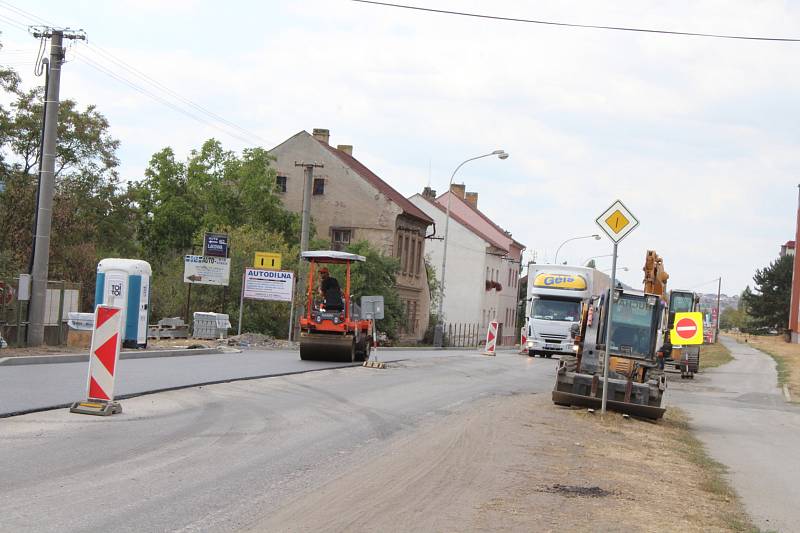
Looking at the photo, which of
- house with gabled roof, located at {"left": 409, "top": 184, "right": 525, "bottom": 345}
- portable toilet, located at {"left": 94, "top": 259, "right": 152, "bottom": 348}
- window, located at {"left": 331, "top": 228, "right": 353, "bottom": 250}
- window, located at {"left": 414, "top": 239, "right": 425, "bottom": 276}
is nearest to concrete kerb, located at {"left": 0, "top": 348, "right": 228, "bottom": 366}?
portable toilet, located at {"left": 94, "top": 259, "right": 152, "bottom": 348}

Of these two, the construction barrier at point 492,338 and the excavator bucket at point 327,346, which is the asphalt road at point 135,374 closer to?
the excavator bucket at point 327,346

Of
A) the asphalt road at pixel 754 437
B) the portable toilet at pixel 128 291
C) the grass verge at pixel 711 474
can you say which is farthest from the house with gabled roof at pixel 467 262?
the grass verge at pixel 711 474

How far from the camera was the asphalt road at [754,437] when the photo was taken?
1086cm

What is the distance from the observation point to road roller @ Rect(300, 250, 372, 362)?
27.1 meters

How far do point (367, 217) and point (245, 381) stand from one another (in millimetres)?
44493

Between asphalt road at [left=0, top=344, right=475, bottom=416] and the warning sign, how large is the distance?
810cm

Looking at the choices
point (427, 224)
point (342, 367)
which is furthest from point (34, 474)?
point (427, 224)

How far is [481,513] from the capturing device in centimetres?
833

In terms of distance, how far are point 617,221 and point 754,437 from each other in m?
4.81

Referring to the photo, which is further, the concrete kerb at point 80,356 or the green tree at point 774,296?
the green tree at point 774,296

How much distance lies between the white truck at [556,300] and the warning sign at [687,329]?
19.4 metres

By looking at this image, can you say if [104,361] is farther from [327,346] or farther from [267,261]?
[267,261]

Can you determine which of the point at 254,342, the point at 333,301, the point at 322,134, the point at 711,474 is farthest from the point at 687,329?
the point at 322,134

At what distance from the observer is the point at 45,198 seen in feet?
81.8
